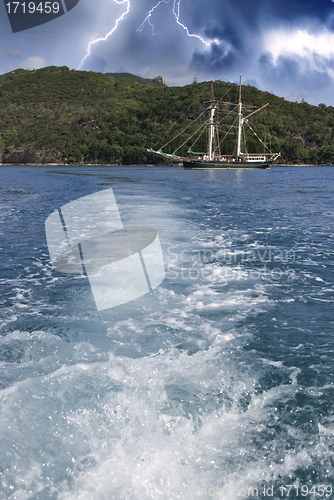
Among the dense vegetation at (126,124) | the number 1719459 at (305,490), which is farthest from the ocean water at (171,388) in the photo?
the dense vegetation at (126,124)

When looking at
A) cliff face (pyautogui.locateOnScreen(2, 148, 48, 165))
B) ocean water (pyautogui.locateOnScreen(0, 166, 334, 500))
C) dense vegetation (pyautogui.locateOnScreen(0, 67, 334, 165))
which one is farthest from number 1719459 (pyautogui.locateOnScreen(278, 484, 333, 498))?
cliff face (pyautogui.locateOnScreen(2, 148, 48, 165))

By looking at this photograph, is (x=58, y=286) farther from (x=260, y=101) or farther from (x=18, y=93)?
(x=18, y=93)

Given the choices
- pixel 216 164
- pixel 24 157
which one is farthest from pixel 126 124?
pixel 216 164

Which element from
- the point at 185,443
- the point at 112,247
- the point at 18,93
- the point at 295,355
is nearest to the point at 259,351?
the point at 295,355

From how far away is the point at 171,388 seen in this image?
11.7 feet

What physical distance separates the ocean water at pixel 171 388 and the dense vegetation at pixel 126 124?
142579 mm

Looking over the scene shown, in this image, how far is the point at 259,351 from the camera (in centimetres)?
424

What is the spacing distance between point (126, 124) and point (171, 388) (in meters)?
179

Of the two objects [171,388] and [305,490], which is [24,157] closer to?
[171,388]

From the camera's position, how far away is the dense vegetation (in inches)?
5714

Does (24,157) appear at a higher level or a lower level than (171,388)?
higher

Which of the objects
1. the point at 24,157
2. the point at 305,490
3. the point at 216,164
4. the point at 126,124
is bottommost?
the point at 305,490

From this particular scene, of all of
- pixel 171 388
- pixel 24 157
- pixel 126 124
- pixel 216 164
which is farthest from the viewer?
pixel 126 124

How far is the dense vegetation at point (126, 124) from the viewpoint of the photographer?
14512 centimetres
